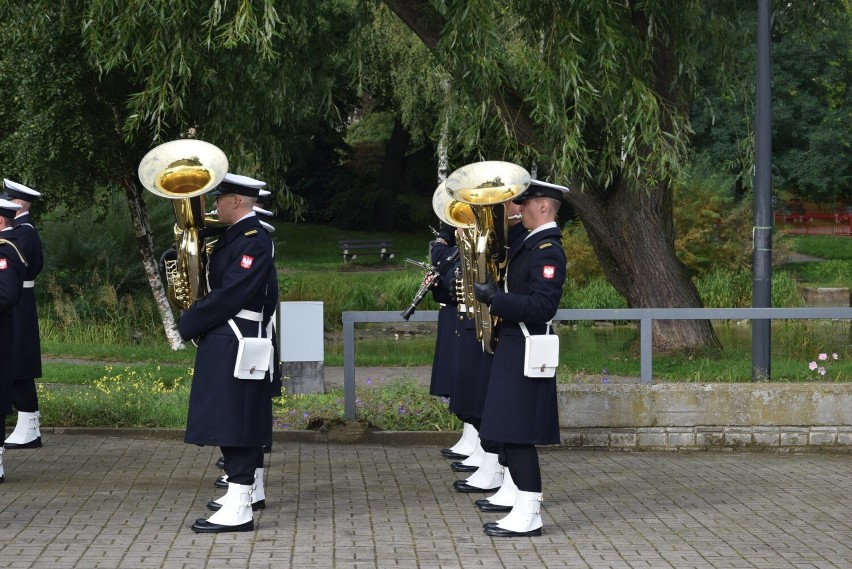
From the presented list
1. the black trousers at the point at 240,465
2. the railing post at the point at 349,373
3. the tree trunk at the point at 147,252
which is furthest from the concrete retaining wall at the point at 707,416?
the tree trunk at the point at 147,252

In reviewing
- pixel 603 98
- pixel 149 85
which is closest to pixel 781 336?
pixel 603 98

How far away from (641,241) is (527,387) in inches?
328

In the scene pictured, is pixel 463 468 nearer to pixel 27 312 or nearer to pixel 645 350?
pixel 645 350

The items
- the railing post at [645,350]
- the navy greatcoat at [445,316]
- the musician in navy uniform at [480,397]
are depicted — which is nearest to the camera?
the musician in navy uniform at [480,397]

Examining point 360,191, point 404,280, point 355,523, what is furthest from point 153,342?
point 360,191

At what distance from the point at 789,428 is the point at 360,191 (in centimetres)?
3487

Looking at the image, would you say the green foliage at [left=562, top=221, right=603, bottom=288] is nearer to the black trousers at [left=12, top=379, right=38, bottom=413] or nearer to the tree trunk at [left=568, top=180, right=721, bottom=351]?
the tree trunk at [left=568, top=180, right=721, bottom=351]

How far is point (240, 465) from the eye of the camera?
24.9ft

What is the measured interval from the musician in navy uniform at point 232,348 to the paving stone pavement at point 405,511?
290 millimetres

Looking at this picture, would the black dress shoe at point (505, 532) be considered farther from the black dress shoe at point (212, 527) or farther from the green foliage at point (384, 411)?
the green foliage at point (384, 411)

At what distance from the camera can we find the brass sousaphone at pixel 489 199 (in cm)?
739

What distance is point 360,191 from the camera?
147 feet

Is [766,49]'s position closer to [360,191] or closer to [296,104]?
[296,104]

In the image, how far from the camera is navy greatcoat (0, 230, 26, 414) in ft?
29.0
